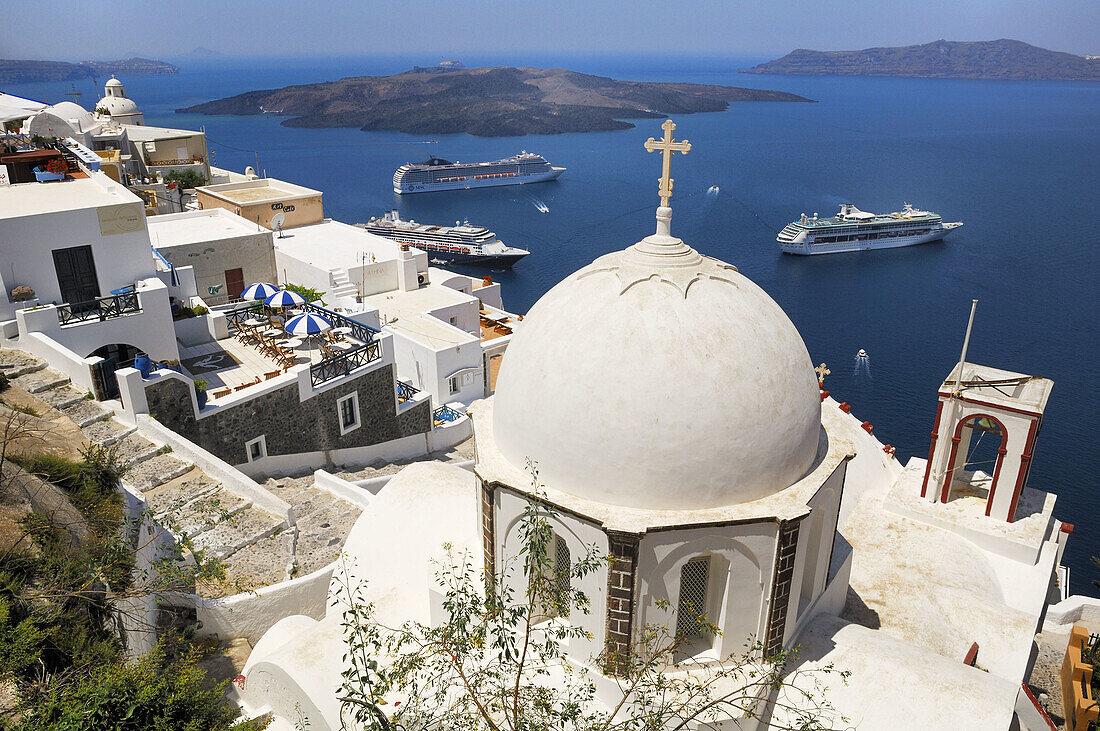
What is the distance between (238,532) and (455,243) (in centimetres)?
5339

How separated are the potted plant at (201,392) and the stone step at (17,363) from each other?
346 cm

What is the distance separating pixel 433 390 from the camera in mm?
28031

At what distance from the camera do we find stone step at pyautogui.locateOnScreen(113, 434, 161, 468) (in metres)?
15.9

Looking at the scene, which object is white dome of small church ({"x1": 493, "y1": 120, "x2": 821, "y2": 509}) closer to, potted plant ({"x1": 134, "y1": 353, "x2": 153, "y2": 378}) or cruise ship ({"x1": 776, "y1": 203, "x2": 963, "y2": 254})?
potted plant ({"x1": 134, "y1": 353, "x2": 153, "y2": 378})

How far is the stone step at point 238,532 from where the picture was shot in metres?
15.0

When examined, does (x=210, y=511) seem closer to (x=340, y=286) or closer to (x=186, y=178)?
(x=340, y=286)

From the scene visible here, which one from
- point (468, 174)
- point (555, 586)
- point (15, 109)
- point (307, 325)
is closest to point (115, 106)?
point (15, 109)

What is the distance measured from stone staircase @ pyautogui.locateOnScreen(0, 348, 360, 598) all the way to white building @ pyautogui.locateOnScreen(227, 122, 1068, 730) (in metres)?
3.21

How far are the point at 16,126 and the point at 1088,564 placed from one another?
48253 mm

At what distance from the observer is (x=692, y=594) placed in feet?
33.1

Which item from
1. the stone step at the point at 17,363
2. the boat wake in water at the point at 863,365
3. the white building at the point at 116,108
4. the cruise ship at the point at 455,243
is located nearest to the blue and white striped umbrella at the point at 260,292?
the stone step at the point at 17,363

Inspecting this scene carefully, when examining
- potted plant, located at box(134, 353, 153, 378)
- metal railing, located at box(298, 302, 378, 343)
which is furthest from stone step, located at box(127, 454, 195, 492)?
metal railing, located at box(298, 302, 378, 343)

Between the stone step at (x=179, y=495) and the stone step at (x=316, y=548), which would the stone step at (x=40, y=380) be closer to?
the stone step at (x=179, y=495)

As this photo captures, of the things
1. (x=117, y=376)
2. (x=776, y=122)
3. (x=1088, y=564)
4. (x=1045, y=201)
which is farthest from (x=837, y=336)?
(x=776, y=122)
